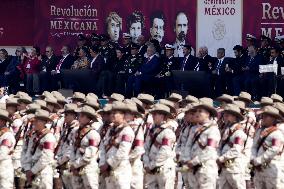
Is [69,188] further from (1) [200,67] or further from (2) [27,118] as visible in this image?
(1) [200,67]

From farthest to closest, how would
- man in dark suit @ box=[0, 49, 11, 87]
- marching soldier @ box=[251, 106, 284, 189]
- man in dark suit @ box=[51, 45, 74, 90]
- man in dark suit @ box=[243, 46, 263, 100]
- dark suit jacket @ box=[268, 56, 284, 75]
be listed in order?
1. man in dark suit @ box=[0, 49, 11, 87]
2. man in dark suit @ box=[51, 45, 74, 90]
3. man in dark suit @ box=[243, 46, 263, 100]
4. dark suit jacket @ box=[268, 56, 284, 75]
5. marching soldier @ box=[251, 106, 284, 189]

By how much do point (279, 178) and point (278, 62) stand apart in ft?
36.9

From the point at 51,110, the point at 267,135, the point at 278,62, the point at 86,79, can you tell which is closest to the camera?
the point at 267,135

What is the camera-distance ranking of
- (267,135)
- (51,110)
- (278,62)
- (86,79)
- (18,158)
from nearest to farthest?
(267,135)
(18,158)
(51,110)
(278,62)
(86,79)

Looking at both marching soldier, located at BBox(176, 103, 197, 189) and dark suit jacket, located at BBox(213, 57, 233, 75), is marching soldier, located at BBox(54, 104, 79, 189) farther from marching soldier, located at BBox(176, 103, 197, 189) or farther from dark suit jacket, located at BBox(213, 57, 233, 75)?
dark suit jacket, located at BBox(213, 57, 233, 75)

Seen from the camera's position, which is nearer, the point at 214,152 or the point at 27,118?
the point at 214,152

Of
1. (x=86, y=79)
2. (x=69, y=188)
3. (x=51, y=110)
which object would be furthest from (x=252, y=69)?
(x=69, y=188)

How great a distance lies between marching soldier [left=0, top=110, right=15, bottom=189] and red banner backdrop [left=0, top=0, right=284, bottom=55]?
14.1 meters

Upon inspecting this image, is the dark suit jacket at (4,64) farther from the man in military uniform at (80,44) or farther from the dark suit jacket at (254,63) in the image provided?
the dark suit jacket at (254,63)

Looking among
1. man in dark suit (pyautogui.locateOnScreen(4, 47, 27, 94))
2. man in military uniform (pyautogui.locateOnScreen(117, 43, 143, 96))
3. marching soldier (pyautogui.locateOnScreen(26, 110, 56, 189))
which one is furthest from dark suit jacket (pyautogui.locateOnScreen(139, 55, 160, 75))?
marching soldier (pyautogui.locateOnScreen(26, 110, 56, 189))

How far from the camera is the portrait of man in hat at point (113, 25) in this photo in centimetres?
4175

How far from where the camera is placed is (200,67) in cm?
3784

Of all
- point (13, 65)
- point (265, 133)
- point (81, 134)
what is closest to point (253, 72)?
point (13, 65)

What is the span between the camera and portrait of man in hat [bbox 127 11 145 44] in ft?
135
